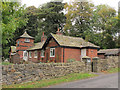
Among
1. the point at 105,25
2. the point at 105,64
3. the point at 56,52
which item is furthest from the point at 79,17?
the point at 105,64

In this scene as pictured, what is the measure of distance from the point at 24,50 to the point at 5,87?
25640 millimetres

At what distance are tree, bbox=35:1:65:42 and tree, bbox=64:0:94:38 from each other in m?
4.50

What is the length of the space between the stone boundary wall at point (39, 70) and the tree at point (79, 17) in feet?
84.4

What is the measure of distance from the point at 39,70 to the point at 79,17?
34566 mm

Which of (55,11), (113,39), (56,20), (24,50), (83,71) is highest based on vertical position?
(55,11)

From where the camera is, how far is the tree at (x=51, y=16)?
45.1 m

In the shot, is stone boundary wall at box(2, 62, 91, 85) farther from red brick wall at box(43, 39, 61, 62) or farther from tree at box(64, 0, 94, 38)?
tree at box(64, 0, 94, 38)

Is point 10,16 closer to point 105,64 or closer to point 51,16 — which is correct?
point 105,64

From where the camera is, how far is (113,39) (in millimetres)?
36875

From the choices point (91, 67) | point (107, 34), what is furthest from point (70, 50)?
point (107, 34)

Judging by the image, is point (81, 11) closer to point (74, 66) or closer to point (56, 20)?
point (56, 20)

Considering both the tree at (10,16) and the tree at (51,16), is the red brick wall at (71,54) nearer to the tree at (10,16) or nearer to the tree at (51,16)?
the tree at (10,16)

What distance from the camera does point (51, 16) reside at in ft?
149

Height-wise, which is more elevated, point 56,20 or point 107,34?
point 56,20
